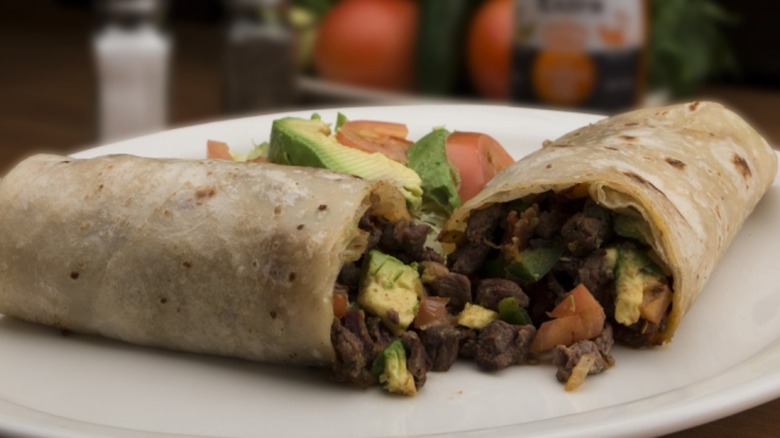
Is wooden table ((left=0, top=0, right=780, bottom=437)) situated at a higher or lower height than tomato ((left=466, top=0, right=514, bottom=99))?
lower

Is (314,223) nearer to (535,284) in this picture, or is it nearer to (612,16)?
(535,284)

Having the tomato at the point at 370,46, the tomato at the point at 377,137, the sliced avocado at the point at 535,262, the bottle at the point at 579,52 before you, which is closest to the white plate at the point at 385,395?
the sliced avocado at the point at 535,262

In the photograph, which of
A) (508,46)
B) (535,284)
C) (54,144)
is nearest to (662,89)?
(508,46)

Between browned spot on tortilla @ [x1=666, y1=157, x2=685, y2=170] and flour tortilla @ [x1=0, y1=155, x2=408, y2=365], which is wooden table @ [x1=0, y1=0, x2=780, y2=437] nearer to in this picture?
flour tortilla @ [x1=0, y1=155, x2=408, y2=365]

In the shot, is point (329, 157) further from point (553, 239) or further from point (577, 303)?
point (577, 303)

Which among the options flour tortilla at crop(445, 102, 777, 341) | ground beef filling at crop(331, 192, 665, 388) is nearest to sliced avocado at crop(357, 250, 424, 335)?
ground beef filling at crop(331, 192, 665, 388)

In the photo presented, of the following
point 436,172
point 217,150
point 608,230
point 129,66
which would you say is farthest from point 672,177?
point 129,66

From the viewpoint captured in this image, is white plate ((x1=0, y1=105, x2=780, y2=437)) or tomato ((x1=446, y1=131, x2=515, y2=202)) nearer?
white plate ((x1=0, y1=105, x2=780, y2=437))

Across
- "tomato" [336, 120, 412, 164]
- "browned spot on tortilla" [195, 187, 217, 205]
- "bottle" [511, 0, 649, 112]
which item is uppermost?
"browned spot on tortilla" [195, 187, 217, 205]
